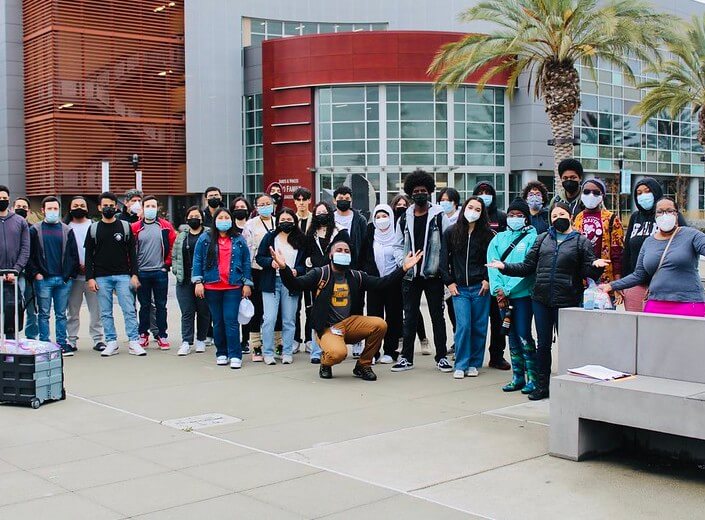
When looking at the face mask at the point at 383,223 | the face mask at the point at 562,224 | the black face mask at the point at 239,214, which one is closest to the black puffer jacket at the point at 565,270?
the face mask at the point at 562,224

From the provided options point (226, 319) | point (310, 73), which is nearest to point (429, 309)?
point (226, 319)

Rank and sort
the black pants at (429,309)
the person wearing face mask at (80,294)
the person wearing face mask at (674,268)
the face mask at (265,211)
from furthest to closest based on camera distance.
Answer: the person wearing face mask at (80,294) → the face mask at (265,211) → the black pants at (429,309) → the person wearing face mask at (674,268)

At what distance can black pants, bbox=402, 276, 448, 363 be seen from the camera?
10789 mm

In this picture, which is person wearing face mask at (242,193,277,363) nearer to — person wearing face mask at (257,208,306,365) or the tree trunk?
person wearing face mask at (257,208,306,365)

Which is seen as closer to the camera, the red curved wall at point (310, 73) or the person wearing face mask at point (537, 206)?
the person wearing face mask at point (537, 206)

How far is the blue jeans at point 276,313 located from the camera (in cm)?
1132

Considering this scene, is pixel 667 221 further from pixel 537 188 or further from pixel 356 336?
pixel 356 336

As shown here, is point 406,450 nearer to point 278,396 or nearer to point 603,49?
point 278,396

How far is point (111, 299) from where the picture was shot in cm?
1228

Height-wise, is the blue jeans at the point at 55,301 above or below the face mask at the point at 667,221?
below

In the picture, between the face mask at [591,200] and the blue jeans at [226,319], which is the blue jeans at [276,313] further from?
the face mask at [591,200]

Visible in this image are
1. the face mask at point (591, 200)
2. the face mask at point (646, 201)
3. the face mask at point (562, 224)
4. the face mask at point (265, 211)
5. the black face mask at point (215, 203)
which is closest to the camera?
the face mask at point (562, 224)

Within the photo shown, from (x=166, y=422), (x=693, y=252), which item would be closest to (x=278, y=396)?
(x=166, y=422)

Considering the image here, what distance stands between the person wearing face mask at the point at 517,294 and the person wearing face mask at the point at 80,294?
590cm
